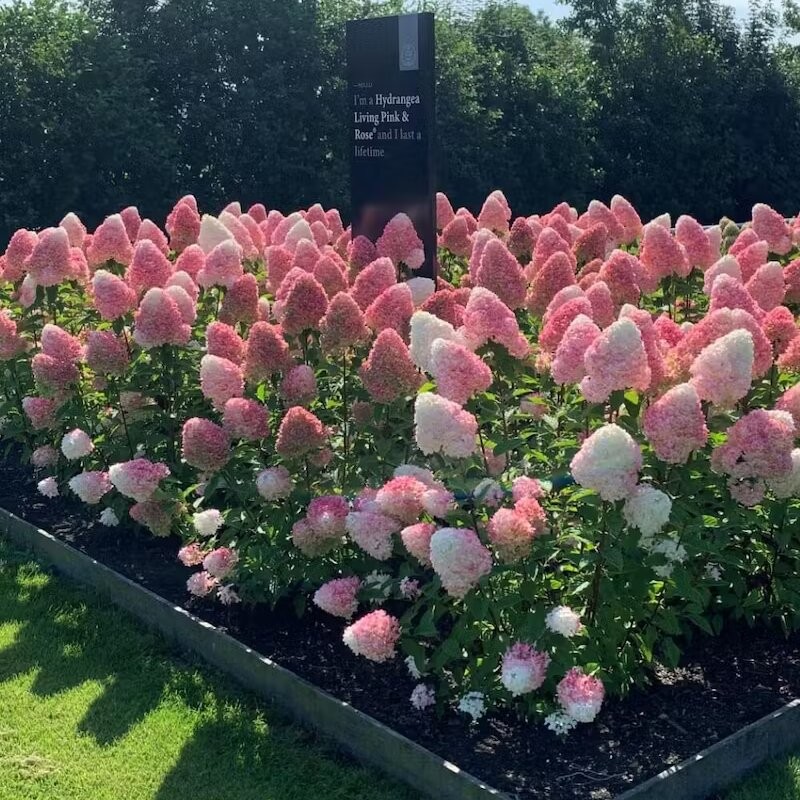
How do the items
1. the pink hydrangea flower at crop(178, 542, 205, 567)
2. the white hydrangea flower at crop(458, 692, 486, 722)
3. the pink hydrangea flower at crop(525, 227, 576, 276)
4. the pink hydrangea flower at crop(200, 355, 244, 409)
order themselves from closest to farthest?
the white hydrangea flower at crop(458, 692, 486, 722) → the pink hydrangea flower at crop(200, 355, 244, 409) → the pink hydrangea flower at crop(178, 542, 205, 567) → the pink hydrangea flower at crop(525, 227, 576, 276)

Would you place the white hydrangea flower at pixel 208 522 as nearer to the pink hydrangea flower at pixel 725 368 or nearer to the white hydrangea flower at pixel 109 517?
the white hydrangea flower at pixel 109 517

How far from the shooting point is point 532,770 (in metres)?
3.55

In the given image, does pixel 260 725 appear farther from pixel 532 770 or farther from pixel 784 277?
pixel 784 277

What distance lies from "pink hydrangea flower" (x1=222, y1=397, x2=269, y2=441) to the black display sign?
2234 millimetres

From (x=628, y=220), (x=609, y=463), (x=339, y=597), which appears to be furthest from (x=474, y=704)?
→ (x=628, y=220)

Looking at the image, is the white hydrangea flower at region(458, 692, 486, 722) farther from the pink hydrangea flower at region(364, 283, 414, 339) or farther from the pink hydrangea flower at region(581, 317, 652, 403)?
the pink hydrangea flower at region(364, 283, 414, 339)

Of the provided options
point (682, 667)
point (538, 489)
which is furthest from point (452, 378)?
point (682, 667)

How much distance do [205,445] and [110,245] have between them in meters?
2.28

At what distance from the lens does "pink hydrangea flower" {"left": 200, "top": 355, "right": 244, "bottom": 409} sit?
4.29m

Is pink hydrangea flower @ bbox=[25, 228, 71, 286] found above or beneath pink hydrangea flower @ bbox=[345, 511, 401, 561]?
above

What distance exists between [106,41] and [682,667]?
12903 mm

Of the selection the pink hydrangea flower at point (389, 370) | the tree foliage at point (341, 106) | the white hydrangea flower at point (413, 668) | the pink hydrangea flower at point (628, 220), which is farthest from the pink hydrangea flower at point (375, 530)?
the tree foliage at point (341, 106)

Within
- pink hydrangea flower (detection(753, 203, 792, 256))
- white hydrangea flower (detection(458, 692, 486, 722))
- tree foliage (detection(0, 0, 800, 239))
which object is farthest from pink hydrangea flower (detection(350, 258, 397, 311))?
tree foliage (detection(0, 0, 800, 239))

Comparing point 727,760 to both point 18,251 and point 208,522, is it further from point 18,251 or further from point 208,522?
point 18,251
